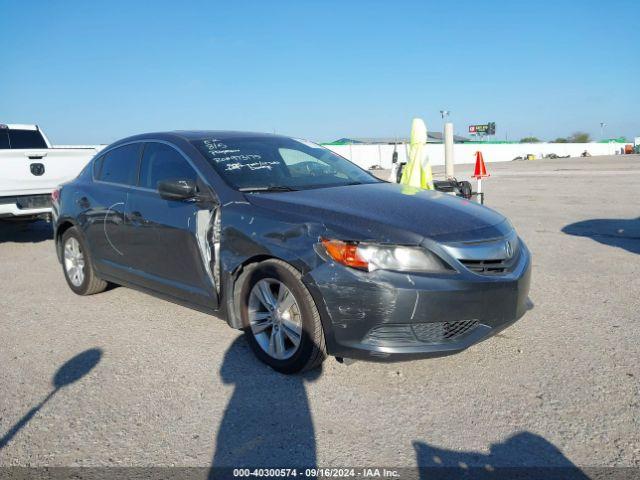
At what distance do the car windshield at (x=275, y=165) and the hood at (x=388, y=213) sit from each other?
243 mm

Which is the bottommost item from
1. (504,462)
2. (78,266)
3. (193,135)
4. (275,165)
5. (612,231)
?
(612,231)

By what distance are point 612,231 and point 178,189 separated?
7.22 metres

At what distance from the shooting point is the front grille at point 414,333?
3203 mm

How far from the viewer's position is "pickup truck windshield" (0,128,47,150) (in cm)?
1020

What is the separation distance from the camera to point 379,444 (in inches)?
111

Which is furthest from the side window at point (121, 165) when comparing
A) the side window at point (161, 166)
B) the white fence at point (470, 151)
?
the white fence at point (470, 151)


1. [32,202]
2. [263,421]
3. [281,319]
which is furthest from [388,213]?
[32,202]

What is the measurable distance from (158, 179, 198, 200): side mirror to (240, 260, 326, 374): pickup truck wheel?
81 cm

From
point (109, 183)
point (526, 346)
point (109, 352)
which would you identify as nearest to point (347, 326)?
point (526, 346)

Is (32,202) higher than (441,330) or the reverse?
higher

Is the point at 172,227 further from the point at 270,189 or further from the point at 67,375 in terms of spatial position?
the point at 67,375

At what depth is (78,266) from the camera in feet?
18.9

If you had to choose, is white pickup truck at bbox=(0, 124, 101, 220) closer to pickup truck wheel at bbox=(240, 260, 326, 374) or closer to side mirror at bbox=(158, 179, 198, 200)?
side mirror at bbox=(158, 179, 198, 200)

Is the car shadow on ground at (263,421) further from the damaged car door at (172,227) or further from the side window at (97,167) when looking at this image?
the side window at (97,167)
